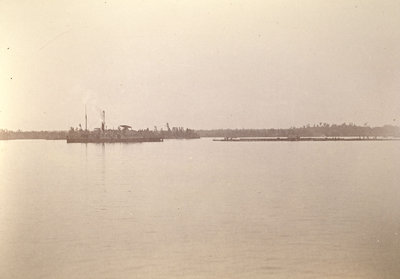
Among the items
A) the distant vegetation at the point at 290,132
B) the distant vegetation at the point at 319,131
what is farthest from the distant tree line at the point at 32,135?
the distant vegetation at the point at 319,131

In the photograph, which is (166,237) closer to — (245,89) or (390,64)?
(245,89)

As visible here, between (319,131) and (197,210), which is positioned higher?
(319,131)

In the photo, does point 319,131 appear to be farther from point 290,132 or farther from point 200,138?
point 200,138

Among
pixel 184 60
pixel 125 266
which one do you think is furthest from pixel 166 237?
pixel 184 60

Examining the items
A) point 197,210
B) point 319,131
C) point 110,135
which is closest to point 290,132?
point 319,131

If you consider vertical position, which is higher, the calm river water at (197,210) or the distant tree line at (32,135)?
the distant tree line at (32,135)

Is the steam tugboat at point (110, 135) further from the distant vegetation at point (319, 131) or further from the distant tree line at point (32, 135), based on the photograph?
the distant vegetation at point (319, 131)

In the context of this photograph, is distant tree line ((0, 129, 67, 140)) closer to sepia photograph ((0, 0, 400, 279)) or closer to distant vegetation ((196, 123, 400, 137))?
sepia photograph ((0, 0, 400, 279))
